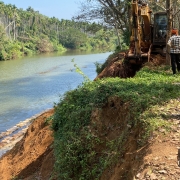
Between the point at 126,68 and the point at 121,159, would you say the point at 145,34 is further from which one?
the point at 121,159

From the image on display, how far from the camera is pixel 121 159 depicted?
584 cm

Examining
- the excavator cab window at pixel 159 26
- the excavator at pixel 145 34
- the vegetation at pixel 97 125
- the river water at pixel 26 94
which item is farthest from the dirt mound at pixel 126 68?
the vegetation at pixel 97 125

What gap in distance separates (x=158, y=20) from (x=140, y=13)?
7.00ft

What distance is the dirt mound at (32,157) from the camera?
30.2 ft

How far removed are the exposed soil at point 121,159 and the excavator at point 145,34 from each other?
5513mm

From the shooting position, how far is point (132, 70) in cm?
1545

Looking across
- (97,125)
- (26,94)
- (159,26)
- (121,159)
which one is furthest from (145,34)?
(26,94)

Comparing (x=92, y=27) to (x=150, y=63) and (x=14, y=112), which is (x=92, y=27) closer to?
(x=14, y=112)

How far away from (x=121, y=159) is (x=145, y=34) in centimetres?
1196

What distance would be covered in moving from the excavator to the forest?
180ft

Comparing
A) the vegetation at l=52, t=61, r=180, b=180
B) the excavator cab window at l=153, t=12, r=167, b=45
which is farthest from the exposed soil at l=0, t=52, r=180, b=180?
the excavator cab window at l=153, t=12, r=167, b=45

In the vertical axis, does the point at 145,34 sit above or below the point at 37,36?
below

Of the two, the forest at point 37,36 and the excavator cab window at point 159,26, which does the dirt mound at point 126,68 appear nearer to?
the excavator cab window at point 159,26

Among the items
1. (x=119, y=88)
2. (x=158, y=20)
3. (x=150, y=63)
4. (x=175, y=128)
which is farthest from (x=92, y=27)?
(x=175, y=128)
